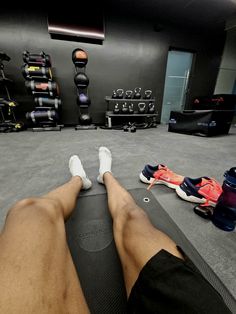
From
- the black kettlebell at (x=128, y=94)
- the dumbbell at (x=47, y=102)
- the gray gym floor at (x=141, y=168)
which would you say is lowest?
the gray gym floor at (x=141, y=168)

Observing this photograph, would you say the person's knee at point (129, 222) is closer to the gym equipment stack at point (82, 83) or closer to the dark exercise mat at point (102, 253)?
the dark exercise mat at point (102, 253)

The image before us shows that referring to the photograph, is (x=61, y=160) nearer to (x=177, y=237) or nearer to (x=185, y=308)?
(x=177, y=237)

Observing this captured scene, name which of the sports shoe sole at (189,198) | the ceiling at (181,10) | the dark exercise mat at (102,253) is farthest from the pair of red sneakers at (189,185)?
the ceiling at (181,10)

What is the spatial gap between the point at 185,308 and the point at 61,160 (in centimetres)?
169

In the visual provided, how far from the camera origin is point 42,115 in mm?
3430

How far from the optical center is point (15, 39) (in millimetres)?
3414

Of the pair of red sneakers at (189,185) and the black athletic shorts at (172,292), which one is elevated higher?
the black athletic shorts at (172,292)

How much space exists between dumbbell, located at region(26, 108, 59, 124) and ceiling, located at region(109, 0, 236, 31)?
2.99 m

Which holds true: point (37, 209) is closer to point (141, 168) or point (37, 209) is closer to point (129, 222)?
point (129, 222)

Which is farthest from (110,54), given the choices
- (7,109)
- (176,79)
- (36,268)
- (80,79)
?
(36,268)

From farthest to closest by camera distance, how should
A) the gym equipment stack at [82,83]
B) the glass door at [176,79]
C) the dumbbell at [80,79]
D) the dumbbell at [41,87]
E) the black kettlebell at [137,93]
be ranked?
the glass door at [176,79], the black kettlebell at [137,93], the dumbbell at [80,79], the gym equipment stack at [82,83], the dumbbell at [41,87]

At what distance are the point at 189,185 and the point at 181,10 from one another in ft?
15.6

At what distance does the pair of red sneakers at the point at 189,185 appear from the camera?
0.96m

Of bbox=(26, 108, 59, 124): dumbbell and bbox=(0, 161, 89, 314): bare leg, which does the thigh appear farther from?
bbox=(26, 108, 59, 124): dumbbell
